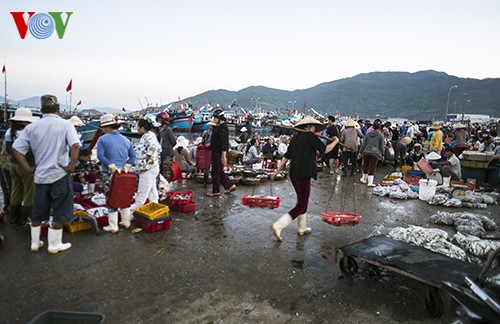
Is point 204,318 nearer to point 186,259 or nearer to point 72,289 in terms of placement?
point 186,259

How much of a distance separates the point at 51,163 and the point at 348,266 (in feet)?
13.2

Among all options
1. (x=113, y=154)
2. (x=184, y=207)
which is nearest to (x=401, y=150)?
(x=184, y=207)

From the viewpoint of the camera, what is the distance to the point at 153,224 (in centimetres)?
491

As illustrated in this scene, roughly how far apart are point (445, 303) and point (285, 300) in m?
1.73

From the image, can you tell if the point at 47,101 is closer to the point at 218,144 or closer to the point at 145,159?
the point at 145,159

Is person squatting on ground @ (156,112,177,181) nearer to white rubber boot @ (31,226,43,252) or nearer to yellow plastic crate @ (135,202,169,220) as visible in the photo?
yellow plastic crate @ (135,202,169,220)

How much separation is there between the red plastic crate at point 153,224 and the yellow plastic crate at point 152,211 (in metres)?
0.07

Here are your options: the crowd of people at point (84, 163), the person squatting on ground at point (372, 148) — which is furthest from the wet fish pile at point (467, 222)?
the person squatting on ground at point (372, 148)

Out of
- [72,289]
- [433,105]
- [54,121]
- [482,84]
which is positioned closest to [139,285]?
[72,289]

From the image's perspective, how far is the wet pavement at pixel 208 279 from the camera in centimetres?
290

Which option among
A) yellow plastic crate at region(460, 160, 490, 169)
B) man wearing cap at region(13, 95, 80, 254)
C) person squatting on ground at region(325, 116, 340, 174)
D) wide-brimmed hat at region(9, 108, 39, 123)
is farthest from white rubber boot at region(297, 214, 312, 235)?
yellow plastic crate at region(460, 160, 490, 169)

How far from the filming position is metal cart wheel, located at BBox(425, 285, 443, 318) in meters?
2.86

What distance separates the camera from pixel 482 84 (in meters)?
194

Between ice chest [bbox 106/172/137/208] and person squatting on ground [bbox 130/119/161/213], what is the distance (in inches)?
25.4
